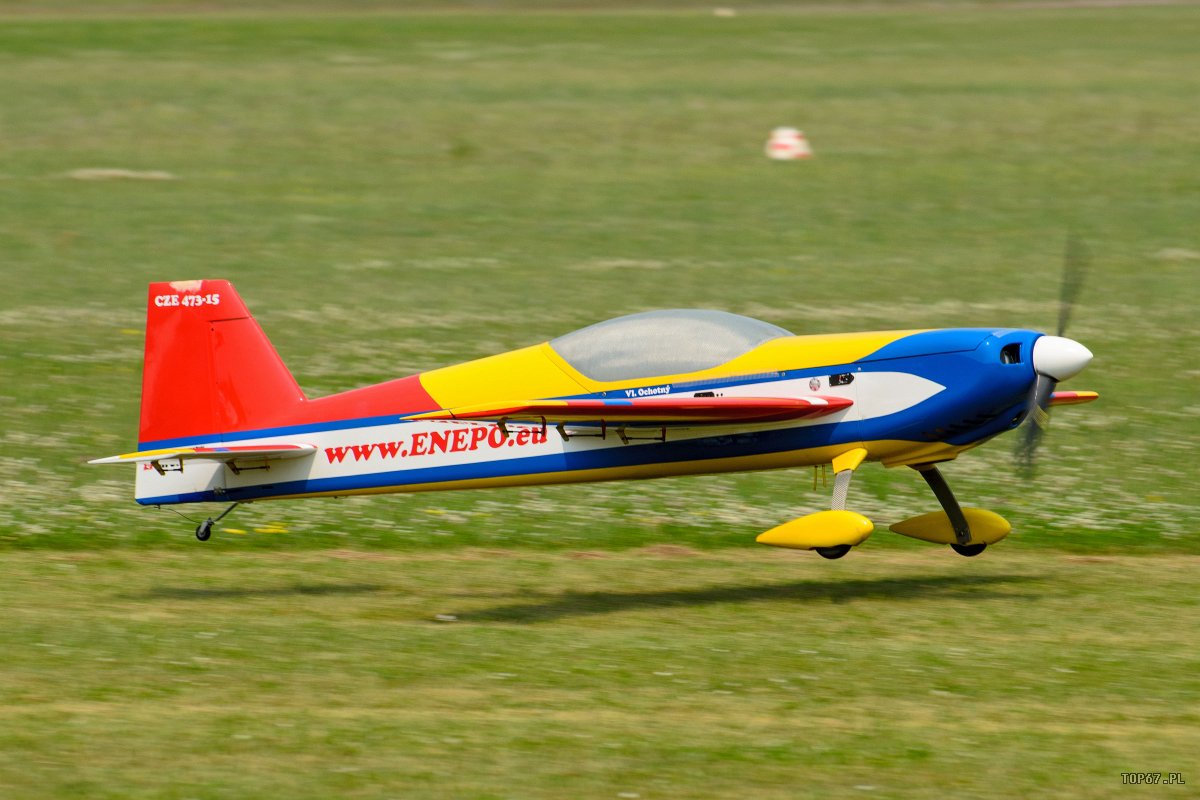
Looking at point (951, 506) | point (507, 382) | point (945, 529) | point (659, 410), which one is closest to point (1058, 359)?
point (951, 506)

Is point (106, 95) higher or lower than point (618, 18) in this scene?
lower

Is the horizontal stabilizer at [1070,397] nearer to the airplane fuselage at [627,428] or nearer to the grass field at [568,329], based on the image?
the grass field at [568,329]

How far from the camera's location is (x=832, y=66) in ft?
162

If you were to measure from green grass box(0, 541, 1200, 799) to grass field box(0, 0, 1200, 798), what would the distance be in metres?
0.05

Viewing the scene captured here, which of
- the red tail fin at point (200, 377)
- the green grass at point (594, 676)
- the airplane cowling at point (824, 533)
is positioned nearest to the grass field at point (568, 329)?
the green grass at point (594, 676)

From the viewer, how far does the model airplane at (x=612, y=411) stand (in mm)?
13672

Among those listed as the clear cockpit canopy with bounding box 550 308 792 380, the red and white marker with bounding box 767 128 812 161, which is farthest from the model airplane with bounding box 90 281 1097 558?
the red and white marker with bounding box 767 128 812 161

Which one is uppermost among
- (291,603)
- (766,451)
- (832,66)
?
(832,66)

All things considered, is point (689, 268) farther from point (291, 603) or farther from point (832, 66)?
point (832, 66)

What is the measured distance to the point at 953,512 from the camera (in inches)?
603

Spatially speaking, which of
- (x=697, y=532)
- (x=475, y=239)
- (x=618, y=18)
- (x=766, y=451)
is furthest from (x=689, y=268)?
(x=618, y=18)

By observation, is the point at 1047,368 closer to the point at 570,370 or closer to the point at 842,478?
the point at 842,478

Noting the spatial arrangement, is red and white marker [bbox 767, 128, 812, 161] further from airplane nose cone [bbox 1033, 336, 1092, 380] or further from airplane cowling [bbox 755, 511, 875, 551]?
airplane cowling [bbox 755, 511, 875, 551]

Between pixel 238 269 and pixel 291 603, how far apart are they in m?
16.1
